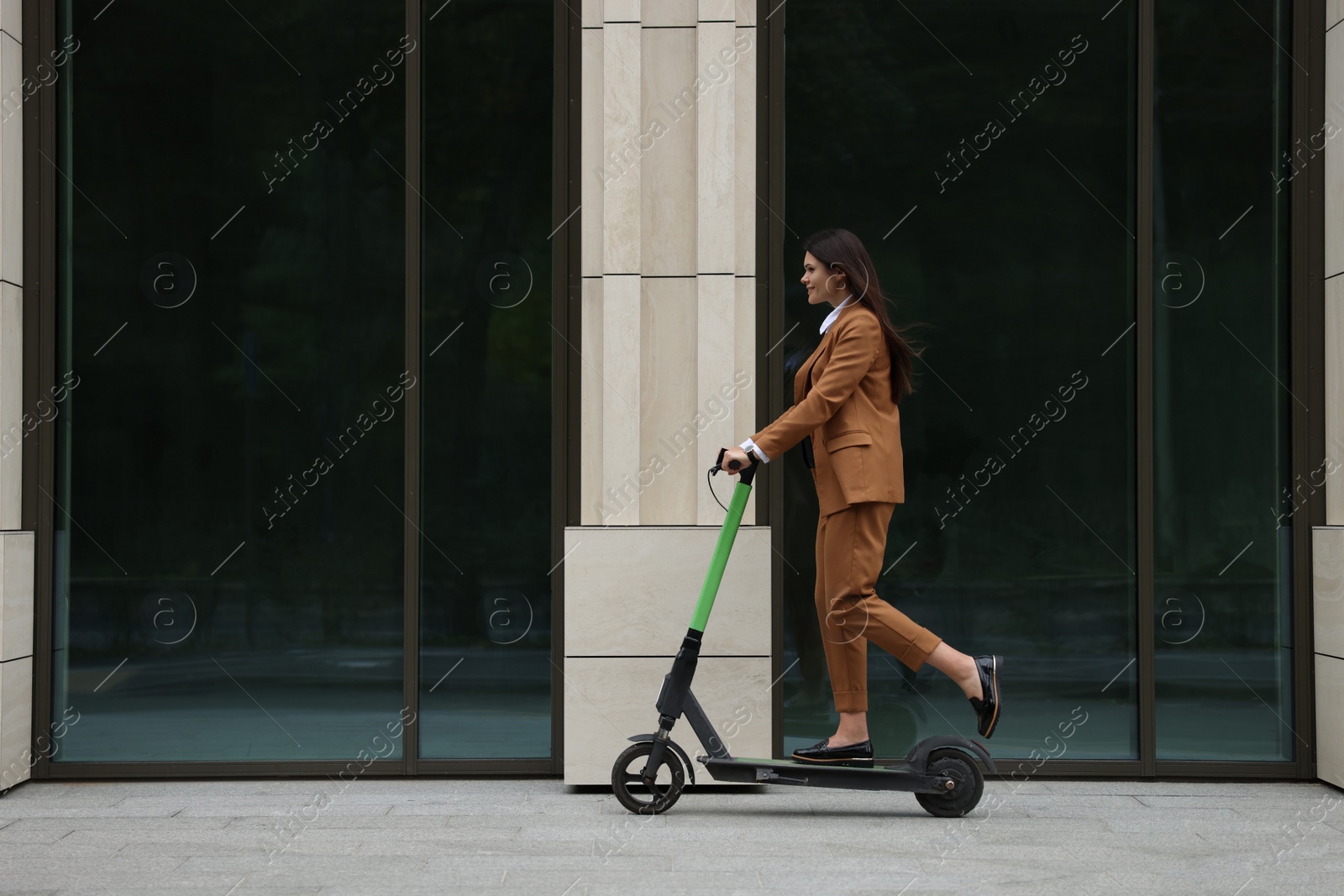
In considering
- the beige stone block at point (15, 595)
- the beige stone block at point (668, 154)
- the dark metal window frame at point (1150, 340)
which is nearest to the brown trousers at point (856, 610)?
the dark metal window frame at point (1150, 340)

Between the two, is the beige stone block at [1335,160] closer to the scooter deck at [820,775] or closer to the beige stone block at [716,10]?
the beige stone block at [716,10]

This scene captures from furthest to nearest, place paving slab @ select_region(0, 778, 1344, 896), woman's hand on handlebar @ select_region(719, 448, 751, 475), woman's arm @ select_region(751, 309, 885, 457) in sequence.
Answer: woman's arm @ select_region(751, 309, 885, 457) → woman's hand on handlebar @ select_region(719, 448, 751, 475) → paving slab @ select_region(0, 778, 1344, 896)

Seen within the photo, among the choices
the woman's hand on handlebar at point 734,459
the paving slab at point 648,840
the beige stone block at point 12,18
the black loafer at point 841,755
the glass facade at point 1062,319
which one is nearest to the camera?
the paving slab at point 648,840

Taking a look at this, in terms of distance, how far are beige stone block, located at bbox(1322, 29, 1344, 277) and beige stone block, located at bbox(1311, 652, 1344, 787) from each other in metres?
1.67

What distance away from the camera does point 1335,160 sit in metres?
5.89

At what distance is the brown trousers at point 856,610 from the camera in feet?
16.8

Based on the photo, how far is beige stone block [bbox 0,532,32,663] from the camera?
18.5 ft

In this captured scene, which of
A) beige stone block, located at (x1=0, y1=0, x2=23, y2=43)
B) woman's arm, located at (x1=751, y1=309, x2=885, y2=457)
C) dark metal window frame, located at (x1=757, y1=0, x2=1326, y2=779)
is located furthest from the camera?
dark metal window frame, located at (x1=757, y1=0, x2=1326, y2=779)

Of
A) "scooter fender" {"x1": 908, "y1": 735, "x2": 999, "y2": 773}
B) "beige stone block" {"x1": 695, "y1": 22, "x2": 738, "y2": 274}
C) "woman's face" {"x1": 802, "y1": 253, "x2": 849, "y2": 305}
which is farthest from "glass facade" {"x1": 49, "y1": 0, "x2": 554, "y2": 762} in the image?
"scooter fender" {"x1": 908, "y1": 735, "x2": 999, "y2": 773}

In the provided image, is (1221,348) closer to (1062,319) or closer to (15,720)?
(1062,319)

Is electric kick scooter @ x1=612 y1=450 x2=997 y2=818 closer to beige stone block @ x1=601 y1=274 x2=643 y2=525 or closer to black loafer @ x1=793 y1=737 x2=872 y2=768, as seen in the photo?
black loafer @ x1=793 y1=737 x2=872 y2=768

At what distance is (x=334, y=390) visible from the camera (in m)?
6.06

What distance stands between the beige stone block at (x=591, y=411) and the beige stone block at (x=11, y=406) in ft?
7.87

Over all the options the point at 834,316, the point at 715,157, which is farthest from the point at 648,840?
the point at 715,157
